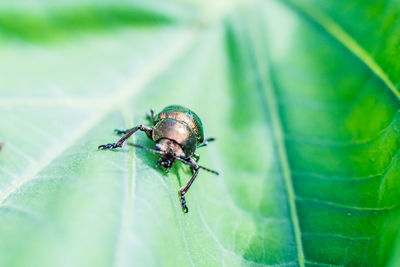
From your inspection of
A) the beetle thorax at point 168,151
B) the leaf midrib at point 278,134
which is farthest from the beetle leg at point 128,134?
the leaf midrib at point 278,134

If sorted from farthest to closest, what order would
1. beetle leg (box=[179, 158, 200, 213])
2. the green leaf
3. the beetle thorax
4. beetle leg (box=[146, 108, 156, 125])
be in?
beetle leg (box=[146, 108, 156, 125]) < the beetle thorax < beetle leg (box=[179, 158, 200, 213]) < the green leaf

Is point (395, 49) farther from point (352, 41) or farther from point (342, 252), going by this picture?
point (342, 252)

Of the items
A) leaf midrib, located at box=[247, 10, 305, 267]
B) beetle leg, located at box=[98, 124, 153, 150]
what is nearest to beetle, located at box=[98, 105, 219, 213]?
beetle leg, located at box=[98, 124, 153, 150]

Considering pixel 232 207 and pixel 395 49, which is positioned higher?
pixel 395 49

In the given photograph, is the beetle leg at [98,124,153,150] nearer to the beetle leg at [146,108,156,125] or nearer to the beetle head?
the beetle leg at [146,108,156,125]

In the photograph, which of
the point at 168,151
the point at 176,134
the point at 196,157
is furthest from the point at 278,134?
the point at 168,151

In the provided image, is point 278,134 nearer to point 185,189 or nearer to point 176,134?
point 176,134

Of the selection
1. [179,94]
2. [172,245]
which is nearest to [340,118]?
[179,94]
